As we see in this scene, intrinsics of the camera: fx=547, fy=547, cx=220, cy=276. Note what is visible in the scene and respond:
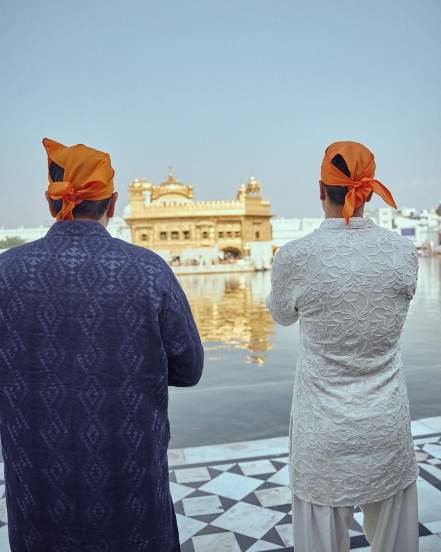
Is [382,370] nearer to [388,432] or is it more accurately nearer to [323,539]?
[388,432]

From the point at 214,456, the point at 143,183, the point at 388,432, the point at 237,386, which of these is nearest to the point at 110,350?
the point at 388,432

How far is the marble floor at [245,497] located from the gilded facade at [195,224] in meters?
34.0

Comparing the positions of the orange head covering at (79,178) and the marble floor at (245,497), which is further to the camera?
the marble floor at (245,497)

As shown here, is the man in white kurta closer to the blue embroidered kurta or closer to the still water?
the blue embroidered kurta

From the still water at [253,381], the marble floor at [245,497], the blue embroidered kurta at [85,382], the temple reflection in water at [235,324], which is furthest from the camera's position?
the temple reflection in water at [235,324]

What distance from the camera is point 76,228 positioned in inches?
43.4

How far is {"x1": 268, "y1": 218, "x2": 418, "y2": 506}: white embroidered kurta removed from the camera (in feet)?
4.40

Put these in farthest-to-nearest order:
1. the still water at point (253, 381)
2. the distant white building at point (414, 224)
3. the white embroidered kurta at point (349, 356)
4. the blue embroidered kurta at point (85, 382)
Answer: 1. the distant white building at point (414, 224)
2. the still water at point (253, 381)
3. the white embroidered kurta at point (349, 356)
4. the blue embroidered kurta at point (85, 382)

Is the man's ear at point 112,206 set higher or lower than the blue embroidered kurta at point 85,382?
higher

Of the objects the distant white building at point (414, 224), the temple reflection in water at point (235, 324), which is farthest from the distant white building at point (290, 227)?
the temple reflection in water at point (235, 324)

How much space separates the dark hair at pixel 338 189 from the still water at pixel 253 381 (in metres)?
1.98

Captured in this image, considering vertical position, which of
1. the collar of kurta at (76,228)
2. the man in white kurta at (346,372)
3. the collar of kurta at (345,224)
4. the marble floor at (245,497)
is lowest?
the marble floor at (245,497)

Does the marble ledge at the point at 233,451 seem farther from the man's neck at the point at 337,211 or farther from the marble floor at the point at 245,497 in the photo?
the man's neck at the point at 337,211

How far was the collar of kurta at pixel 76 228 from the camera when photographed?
1.10 meters
